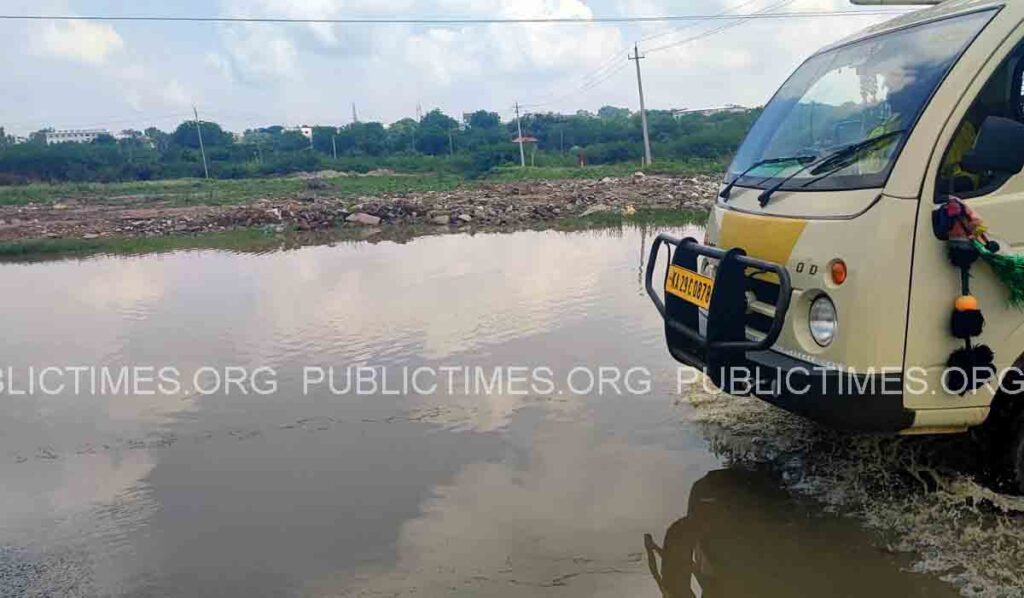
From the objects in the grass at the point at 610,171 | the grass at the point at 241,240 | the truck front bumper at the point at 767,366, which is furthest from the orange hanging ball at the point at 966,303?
the grass at the point at 610,171

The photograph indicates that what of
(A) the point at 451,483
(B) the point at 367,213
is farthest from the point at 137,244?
(A) the point at 451,483

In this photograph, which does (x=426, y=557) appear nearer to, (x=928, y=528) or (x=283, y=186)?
(x=928, y=528)

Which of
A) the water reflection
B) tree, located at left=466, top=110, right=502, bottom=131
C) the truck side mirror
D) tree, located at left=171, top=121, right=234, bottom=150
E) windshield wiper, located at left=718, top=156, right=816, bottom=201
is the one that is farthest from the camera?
tree, located at left=466, top=110, right=502, bottom=131

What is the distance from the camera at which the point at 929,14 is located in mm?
4027

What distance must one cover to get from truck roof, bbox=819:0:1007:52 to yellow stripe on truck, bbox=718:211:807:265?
1.23 meters

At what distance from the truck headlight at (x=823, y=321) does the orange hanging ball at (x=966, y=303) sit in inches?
18.7

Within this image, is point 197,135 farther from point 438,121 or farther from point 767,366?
point 767,366

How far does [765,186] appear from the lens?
13.8 ft

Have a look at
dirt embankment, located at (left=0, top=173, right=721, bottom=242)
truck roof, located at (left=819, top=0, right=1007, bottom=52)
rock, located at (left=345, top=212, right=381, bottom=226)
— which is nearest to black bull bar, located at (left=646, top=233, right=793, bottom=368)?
truck roof, located at (left=819, top=0, right=1007, bottom=52)

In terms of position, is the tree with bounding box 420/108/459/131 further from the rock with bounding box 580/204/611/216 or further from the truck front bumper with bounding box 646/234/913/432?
the truck front bumper with bounding box 646/234/913/432

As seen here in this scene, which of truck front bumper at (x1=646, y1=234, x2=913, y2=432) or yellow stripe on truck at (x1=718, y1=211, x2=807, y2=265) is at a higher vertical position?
yellow stripe on truck at (x1=718, y1=211, x2=807, y2=265)

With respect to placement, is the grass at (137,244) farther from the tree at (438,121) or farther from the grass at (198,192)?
the tree at (438,121)

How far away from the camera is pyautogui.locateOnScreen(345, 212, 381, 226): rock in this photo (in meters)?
19.9

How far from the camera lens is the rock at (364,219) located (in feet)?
65.4
